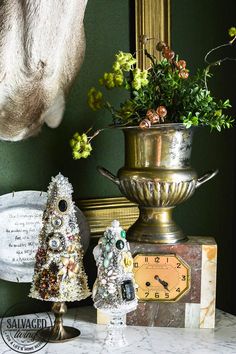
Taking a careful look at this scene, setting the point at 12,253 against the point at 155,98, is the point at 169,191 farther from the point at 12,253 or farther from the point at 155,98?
the point at 12,253

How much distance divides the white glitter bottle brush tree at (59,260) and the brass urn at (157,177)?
194 millimetres

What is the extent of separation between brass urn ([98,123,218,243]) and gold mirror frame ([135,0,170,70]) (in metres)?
0.35

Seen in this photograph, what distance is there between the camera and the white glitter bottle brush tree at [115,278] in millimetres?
1457

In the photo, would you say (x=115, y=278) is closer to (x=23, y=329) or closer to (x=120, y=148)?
(x=23, y=329)

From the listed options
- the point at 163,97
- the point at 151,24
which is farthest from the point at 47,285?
the point at 151,24

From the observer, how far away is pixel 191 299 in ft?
5.27

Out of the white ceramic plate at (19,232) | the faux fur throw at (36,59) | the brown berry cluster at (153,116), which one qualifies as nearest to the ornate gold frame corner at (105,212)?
the white ceramic plate at (19,232)

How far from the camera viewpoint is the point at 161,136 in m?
1.57

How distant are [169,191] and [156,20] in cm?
60

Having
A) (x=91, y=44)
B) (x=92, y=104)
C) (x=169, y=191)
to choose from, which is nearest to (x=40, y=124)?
(x=92, y=104)

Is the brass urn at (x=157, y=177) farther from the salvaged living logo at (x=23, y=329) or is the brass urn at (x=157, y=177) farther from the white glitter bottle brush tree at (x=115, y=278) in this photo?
the salvaged living logo at (x=23, y=329)

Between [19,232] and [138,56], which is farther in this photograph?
[138,56]

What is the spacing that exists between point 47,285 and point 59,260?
0.07 metres

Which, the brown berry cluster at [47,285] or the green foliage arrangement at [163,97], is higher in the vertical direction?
the green foliage arrangement at [163,97]
